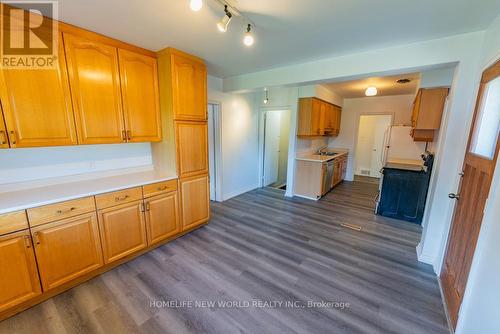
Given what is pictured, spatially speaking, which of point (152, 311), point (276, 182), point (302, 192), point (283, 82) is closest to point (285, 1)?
point (283, 82)

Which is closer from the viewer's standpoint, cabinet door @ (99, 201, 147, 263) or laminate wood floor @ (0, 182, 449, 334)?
laminate wood floor @ (0, 182, 449, 334)

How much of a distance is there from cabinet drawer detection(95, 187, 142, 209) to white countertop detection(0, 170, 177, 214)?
0.17 feet

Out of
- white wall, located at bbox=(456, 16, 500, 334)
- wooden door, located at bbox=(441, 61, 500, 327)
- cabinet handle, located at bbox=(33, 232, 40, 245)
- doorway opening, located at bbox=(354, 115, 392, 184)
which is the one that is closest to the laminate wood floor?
wooden door, located at bbox=(441, 61, 500, 327)

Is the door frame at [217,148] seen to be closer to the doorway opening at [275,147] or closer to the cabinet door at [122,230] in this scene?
the doorway opening at [275,147]

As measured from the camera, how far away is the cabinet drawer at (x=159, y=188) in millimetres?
2313

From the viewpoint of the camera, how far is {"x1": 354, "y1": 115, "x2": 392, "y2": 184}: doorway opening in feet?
20.6

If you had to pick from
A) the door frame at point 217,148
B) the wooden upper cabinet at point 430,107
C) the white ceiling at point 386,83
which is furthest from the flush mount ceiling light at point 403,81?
the door frame at point 217,148

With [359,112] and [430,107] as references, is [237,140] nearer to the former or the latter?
[430,107]

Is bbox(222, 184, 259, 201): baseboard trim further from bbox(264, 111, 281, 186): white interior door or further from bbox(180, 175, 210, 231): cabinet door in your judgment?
bbox(180, 175, 210, 231): cabinet door

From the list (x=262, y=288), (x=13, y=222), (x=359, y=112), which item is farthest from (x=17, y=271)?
(x=359, y=112)

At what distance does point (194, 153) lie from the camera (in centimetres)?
277

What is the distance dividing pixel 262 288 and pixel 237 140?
2987mm

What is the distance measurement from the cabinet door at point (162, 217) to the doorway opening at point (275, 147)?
2.91 metres

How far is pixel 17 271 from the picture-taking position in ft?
5.18
